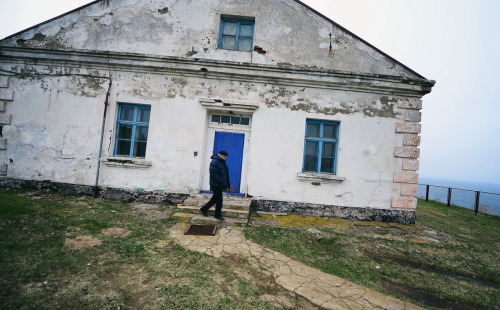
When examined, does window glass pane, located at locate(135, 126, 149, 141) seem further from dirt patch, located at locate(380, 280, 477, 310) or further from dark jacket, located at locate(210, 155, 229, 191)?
dirt patch, located at locate(380, 280, 477, 310)

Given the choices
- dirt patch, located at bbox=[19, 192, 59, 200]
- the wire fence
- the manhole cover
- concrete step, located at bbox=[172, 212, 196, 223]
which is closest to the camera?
the manhole cover

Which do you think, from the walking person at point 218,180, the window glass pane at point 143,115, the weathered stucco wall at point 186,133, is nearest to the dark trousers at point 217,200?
the walking person at point 218,180

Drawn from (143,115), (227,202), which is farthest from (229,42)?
(227,202)

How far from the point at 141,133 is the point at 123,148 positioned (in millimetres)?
714

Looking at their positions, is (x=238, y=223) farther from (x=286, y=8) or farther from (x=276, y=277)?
(x=286, y=8)

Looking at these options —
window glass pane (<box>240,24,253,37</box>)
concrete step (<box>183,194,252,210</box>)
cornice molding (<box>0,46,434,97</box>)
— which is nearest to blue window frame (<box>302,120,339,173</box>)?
cornice molding (<box>0,46,434,97</box>)

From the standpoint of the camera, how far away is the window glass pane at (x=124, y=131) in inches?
276

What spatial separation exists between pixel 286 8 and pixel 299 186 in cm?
548

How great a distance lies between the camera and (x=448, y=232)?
21.4 ft

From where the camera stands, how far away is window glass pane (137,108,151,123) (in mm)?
7031

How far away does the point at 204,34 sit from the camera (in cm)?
705

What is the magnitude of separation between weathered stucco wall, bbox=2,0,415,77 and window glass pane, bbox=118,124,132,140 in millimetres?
2317

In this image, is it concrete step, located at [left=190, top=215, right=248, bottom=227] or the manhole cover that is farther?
concrete step, located at [left=190, top=215, right=248, bottom=227]

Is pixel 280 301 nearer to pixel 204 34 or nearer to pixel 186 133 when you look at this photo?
pixel 186 133
